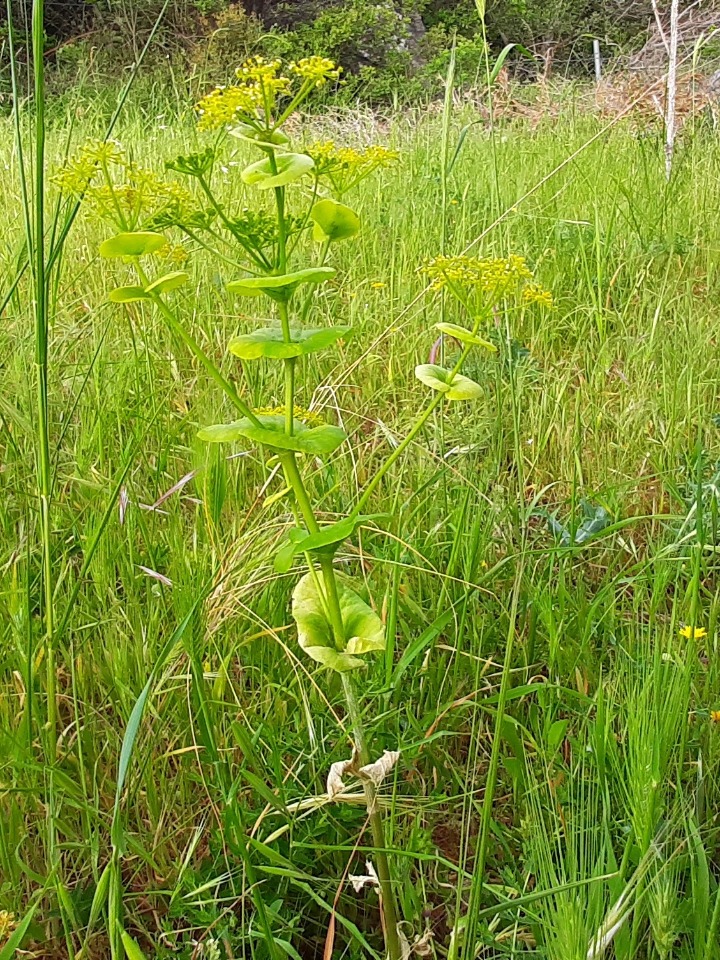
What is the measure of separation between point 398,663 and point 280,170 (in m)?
0.47

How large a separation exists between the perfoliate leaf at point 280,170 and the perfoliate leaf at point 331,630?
11.6 inches

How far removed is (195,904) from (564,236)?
1.82 meters

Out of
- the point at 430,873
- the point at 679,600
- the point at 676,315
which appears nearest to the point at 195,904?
the point at 430,873

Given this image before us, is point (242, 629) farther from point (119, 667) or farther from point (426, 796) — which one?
point (426, 796)

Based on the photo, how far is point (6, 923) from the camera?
1.92 ft

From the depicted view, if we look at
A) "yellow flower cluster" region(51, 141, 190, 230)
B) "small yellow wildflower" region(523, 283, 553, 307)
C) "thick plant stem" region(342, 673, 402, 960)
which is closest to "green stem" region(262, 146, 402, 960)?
"thick plant stem" region(342, 673, 402, 960)

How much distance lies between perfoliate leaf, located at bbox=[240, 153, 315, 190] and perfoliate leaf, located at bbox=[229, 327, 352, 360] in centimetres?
11

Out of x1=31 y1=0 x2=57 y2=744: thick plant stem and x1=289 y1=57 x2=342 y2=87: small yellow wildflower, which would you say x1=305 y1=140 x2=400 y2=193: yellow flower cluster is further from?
x1=31 y1=0 x2=57 y2=744: thick plant stem

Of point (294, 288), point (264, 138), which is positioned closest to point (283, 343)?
point (294, 288)

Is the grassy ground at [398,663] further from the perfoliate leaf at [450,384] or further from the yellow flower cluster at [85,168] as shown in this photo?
the yellow flower cluster at [85,168]

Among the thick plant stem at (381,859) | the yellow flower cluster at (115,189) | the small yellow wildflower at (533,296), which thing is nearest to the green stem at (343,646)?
the thick plant stem at (381,859)

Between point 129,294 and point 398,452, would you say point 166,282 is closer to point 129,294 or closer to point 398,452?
point 129,294

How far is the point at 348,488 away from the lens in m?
1.14

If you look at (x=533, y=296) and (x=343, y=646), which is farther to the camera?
(x=533, y=296)
